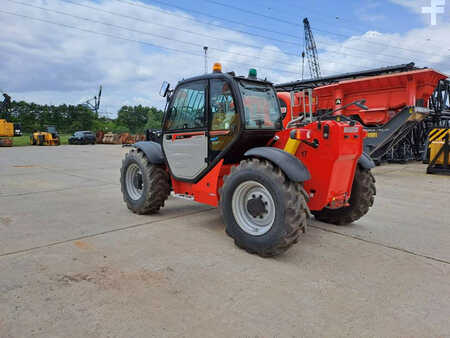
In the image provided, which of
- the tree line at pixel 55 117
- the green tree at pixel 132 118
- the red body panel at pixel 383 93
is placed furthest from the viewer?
the green tree at pixel 132 118

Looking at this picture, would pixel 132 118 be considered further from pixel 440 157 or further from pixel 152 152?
pixel 152 152

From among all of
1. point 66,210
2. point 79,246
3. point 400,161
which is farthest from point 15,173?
point 400,161

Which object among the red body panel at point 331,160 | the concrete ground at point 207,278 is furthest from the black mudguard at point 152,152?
the red body panel at point 331,160

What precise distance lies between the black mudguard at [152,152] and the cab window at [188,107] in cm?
44

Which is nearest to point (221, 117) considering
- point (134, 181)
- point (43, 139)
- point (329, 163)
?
point (329, 163)

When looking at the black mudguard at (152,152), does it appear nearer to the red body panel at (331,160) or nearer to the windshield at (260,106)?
the windshield at (260,106)

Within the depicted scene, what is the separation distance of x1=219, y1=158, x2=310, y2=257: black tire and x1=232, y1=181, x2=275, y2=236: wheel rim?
0.06m

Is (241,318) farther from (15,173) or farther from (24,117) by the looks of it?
(24,117)

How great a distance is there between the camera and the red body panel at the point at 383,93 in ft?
34.2

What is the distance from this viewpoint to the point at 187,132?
4.65 meters

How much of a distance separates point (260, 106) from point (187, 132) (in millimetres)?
1062

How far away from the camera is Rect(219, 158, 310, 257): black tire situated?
11.1ft

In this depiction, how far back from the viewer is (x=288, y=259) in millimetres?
3543

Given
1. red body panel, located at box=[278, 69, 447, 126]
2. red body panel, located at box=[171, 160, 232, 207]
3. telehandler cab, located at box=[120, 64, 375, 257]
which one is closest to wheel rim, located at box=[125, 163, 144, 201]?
telehandler cab, located at box=[120, 64, 375, 257]
